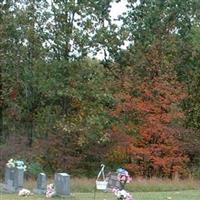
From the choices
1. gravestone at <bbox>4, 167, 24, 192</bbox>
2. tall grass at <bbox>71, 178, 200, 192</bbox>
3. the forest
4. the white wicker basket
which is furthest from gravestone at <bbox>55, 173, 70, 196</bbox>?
the forest

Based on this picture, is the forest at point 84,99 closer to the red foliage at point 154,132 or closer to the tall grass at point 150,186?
the red foliage at point 154,132

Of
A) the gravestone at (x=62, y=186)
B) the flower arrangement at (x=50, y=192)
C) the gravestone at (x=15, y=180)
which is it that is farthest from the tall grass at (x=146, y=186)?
the flower arrangement at (x=50, y=192)

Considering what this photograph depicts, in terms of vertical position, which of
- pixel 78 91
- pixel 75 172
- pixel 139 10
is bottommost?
pixel 75 172

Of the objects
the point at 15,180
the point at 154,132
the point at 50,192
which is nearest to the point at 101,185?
the point at 15,180

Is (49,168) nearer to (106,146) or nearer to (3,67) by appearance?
(106,146)

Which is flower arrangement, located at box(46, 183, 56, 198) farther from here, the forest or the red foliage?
Result: the red foliage

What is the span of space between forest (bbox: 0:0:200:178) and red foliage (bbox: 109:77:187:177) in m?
0.05

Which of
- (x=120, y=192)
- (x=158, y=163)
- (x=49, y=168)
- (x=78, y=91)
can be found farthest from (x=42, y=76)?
(x=120, y=192)

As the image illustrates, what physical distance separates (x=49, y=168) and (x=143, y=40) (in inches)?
373

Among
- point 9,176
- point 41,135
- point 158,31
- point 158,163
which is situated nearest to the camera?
point 9,176

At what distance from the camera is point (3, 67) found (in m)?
30.3

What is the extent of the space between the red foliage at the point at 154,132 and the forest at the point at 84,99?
0.15 feet

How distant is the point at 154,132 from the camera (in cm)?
2769

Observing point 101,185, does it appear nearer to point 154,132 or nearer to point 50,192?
point 50,192
